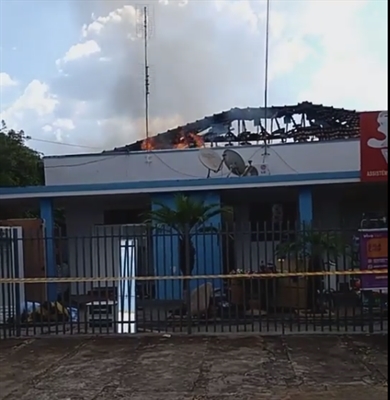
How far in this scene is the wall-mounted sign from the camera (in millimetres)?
13516

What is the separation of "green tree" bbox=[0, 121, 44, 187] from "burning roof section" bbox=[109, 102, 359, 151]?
7.02 meters

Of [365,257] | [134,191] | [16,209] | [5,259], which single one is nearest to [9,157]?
[16,209]

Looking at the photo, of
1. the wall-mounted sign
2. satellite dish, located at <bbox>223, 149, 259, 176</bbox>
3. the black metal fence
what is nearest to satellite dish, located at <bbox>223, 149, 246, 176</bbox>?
satellite dish, located at <bbox>223, 149, 259, 176</bbox>

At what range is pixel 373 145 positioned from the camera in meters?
13.6

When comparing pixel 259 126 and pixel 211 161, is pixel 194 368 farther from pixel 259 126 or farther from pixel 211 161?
pixel 259 126

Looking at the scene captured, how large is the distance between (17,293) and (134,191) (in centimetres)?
537

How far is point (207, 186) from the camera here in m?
16.1

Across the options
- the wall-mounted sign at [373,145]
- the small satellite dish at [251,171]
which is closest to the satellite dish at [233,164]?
the small satellite dish at [251,171]

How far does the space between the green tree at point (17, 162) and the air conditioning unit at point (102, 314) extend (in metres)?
18.8

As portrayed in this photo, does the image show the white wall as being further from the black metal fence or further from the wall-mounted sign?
the black metal fence

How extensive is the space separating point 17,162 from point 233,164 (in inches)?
640

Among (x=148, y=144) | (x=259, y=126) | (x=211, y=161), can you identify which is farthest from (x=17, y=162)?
(x=211, y=161)

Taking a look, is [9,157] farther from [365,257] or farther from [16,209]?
[365,257]

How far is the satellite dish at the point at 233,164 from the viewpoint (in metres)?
18.2
